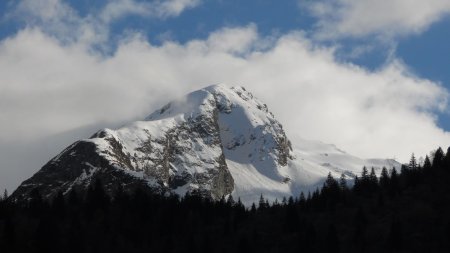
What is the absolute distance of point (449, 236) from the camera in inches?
7825

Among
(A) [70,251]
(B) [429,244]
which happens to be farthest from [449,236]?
(A) [70,251]

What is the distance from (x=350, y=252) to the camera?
19988 cm

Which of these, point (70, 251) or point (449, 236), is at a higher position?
point (449, 236)

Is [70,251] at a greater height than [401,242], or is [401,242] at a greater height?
[401,242]

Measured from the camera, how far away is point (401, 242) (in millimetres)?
199250

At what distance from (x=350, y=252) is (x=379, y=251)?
5.67 meters

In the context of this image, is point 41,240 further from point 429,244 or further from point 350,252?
point 429,244

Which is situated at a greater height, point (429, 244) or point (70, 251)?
point (429, 244)

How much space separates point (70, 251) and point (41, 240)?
6329 millimetres

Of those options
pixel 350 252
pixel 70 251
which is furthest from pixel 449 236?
pixel 70 251

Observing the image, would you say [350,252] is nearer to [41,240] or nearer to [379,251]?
[379,251]

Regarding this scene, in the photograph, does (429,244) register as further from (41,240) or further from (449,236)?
(41,240)

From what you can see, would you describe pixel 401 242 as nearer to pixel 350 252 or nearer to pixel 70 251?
pixel 350 252

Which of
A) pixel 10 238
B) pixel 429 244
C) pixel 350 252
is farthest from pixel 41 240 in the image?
pixel 429 244
